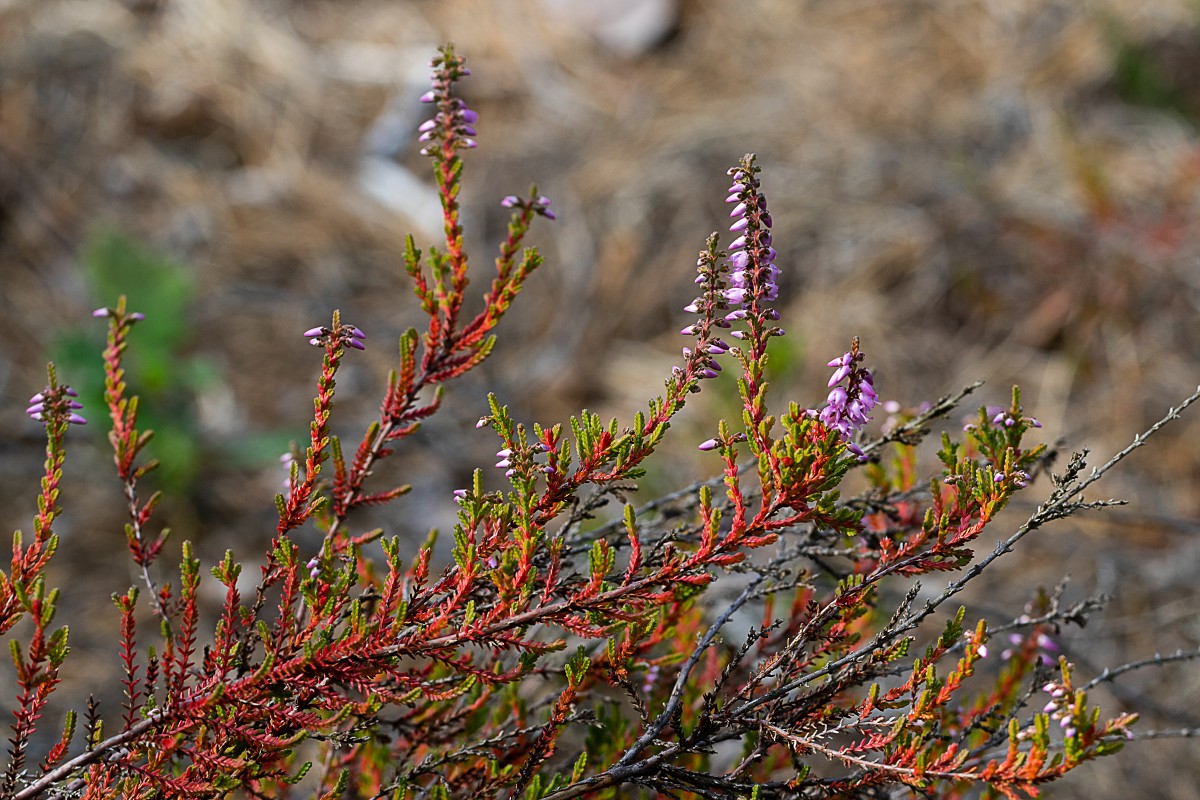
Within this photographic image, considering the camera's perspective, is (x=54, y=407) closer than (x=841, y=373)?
No

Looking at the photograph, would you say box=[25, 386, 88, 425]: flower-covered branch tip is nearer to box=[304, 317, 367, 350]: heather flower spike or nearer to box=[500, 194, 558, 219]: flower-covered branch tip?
box=[304, 317, 367, 350]: heather flower spike

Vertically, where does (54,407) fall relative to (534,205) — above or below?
below

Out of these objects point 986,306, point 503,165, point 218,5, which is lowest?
point 986,306

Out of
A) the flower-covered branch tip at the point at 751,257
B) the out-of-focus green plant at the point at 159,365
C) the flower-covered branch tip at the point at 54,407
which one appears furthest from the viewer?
the out-of-focus green plant at the point at 159,365

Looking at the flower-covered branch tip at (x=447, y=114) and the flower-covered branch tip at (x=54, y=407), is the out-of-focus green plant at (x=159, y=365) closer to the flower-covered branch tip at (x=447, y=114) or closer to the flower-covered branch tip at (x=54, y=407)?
the flower-covered branch tip at (x=54, y=407)

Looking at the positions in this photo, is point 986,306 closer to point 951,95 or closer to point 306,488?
point 951,95

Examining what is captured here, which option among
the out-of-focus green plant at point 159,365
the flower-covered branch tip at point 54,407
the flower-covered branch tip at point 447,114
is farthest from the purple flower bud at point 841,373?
the out-of-focus green plant at point 159,365

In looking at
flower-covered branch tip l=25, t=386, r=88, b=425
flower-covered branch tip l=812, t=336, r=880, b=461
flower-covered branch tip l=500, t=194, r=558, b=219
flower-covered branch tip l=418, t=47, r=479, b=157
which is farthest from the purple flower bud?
flower-covered branch tip l=25, t=386, r=88, b=425

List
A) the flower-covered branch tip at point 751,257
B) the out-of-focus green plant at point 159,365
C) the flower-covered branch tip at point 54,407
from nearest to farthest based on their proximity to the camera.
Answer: the flower-covered branch tip at point 751,257 → the flower-covered branch tip at point 54,407 → the out-of-focus green plant at point 159,365

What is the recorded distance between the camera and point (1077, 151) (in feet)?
14.7

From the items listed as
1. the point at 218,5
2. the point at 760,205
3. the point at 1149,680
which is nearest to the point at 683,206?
the point at 1149,680

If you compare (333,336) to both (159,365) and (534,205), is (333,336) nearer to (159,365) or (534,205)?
(534,205)

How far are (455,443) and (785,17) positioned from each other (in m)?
3.74

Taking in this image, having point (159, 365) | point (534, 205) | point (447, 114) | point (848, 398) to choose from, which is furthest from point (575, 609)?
point (159, 365)
